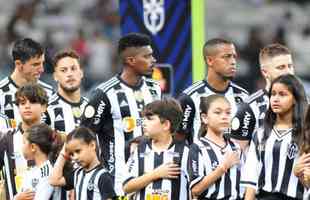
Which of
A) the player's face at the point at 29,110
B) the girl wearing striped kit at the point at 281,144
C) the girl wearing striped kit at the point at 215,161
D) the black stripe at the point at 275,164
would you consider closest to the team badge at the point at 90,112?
the player's face at the point at 29,110

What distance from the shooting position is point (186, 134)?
12.7 metres

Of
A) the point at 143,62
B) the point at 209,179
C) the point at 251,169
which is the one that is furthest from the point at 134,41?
the point at 251,169

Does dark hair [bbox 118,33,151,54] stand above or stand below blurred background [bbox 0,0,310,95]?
below

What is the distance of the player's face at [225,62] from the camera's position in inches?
497

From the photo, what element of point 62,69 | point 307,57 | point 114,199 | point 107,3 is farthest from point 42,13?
point 114,199

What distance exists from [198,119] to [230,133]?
17.8 inches

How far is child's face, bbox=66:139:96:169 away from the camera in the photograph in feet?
37.3

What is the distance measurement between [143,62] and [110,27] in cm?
1458

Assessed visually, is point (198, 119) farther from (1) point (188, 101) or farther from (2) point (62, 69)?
(2) point (62, 69)

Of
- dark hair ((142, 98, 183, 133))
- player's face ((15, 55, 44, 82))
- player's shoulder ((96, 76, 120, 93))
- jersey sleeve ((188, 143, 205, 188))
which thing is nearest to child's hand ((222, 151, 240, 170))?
jersey sleeve ((188, 143, 205, 188))

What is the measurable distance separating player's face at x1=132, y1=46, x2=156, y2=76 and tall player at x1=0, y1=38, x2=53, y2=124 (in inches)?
40.6

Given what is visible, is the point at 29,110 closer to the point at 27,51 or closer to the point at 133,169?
the point at 27,51

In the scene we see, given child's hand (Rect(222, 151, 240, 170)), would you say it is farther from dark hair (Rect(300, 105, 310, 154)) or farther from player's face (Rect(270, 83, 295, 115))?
dark hair (Rect(300, 105, 310, 154))

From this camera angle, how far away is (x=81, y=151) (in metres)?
11.4
